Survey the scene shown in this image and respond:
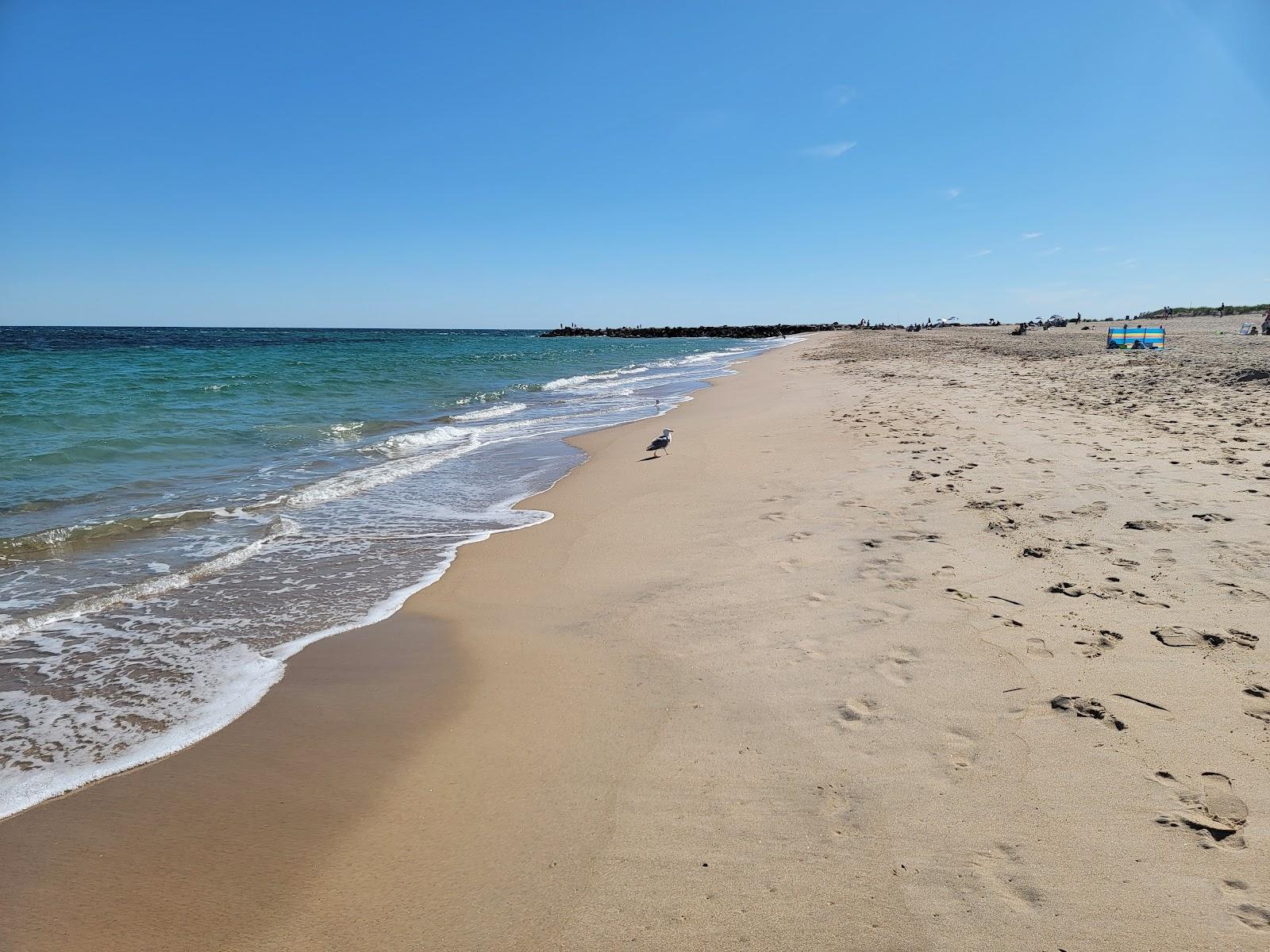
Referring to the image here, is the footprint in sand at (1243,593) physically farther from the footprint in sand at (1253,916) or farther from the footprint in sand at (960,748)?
the footprint in sand at (1253,916)

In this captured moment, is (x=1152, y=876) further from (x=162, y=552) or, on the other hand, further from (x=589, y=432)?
(x=589, y=432)

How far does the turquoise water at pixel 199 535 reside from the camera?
12.8ft

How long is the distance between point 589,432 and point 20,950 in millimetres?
12443

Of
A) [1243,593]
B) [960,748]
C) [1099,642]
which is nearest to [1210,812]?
[960,748]

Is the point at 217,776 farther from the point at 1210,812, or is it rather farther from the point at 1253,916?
the point at 1210,812

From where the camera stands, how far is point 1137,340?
23.8 meters

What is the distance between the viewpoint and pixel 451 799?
2922 mm

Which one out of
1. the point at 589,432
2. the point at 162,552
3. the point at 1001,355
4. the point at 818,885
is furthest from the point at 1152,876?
Answer: the point at 1001,355

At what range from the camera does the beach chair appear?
2356 centimetres

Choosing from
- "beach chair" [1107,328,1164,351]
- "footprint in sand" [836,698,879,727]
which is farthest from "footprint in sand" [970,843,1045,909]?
"beach chair" [1107,328,1164,351]

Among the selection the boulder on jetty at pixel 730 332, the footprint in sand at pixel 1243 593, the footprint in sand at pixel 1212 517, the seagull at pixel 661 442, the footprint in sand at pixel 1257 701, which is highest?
the boulder on jetty at pixel 730 332

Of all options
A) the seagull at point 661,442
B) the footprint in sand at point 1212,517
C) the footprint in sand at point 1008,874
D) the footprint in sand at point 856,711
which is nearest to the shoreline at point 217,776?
the footprint in sand at point 856,711

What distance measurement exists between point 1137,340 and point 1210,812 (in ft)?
90.9

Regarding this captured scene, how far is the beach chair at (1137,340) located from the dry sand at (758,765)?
2224 cm
